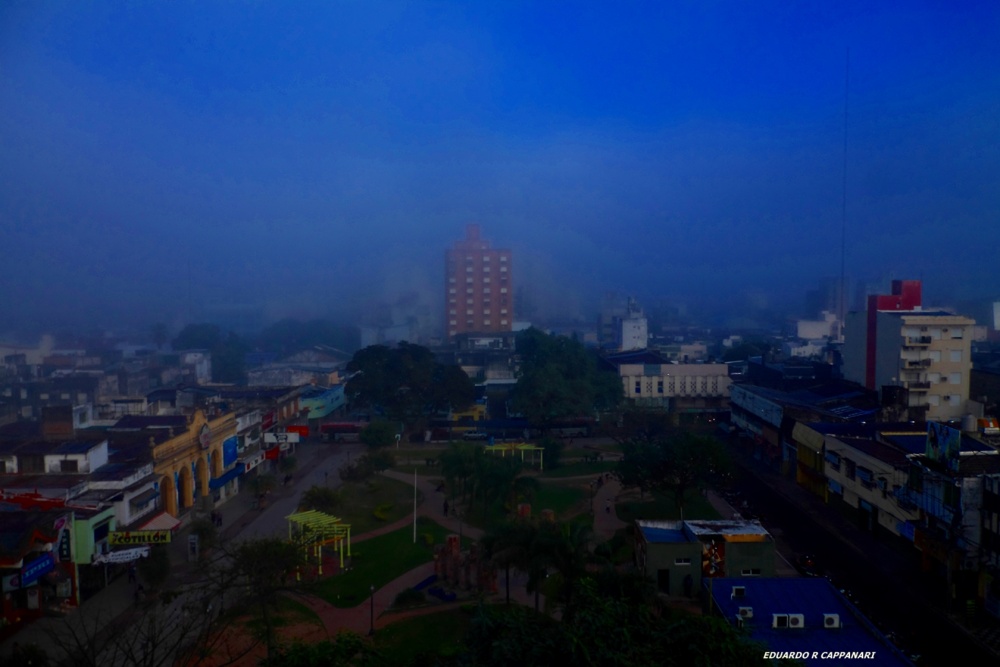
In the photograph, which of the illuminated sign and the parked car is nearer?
the illuminated sign

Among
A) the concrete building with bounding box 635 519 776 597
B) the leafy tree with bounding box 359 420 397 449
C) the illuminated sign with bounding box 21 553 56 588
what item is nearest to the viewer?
the illuminated sign with bounding box 21 553 56 588

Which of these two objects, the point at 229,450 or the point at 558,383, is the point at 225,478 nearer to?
the point at 229,450

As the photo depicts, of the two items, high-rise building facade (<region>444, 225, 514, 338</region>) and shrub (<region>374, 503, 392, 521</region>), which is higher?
high-rise building facade (<region>444, 225, 514, 338</region>)

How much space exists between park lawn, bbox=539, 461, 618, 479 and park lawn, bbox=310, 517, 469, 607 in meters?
7.30

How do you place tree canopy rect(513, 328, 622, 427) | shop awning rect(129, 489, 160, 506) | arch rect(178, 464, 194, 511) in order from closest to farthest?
shop awning rect(129, 489, 160, 506)
arch rect(178, 464, 194, 511)
tree canopy rect(513, 328, 622, 427)

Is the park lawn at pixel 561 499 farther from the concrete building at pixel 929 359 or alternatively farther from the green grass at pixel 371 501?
the concrete building at pixel 929 359

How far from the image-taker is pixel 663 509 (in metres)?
21.9

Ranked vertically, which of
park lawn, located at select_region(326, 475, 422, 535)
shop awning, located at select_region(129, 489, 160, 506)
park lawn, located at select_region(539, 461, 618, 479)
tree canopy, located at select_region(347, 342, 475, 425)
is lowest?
park lawn, located at select_region(539, 461, 618, 479)

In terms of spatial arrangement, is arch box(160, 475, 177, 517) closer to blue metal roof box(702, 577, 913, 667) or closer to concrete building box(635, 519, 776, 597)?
concrete building box(635, 519, 776, 597)

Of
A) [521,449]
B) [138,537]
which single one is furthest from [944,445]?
[138,537]

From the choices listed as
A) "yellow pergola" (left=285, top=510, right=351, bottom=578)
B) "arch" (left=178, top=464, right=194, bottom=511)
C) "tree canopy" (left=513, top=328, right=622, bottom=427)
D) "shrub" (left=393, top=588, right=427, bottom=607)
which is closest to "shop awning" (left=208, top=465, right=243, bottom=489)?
"arch" (left=178, top=464, right=194, bottom=511)

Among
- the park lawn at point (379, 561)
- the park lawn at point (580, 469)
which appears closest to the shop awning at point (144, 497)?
the park lawn at point (379, 561)

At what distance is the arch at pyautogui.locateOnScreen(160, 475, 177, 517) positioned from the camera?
65.1 ft

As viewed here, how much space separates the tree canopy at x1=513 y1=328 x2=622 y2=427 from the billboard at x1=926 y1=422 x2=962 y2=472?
1789 centimetres
